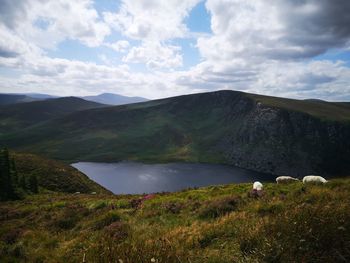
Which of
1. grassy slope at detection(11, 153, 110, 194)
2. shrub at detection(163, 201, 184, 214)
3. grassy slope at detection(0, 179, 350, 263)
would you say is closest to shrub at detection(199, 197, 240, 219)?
grassy slope at detection(0, 179, 350, 263)

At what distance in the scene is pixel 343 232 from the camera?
200 inches

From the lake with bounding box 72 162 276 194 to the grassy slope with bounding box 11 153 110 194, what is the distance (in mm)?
56334

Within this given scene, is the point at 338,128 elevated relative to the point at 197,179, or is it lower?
elevated

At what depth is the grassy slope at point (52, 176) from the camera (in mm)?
48000

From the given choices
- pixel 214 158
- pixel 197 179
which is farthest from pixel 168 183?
pixel 214 158

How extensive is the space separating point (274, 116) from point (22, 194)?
619 feet

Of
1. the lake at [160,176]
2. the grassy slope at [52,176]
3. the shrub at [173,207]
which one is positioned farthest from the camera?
the lake at [160,176]

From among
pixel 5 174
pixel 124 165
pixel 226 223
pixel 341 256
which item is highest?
pixel 341 256

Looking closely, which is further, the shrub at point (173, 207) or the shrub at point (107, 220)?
the shrub at point (173, 207)

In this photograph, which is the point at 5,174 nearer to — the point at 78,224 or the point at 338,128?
the point at 78,224

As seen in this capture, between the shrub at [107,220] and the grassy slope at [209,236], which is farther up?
the grassy slope at [209,236]

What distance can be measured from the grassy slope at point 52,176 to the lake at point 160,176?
56.3 meters

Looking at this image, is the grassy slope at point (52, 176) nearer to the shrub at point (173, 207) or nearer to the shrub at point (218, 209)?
the shrub at point (173, 207)

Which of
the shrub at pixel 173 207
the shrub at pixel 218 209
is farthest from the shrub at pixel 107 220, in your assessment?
the shrub at pixel 218 209
